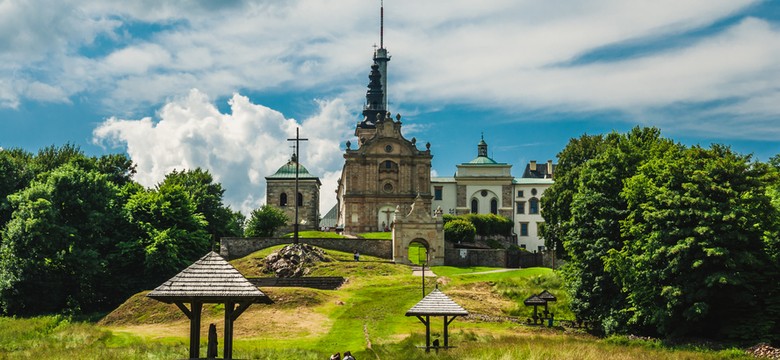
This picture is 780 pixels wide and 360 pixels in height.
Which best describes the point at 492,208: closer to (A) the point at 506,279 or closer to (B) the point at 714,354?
(A) the point at 506,279

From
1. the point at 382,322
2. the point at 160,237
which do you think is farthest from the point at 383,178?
the point at 382,322

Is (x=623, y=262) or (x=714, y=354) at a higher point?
(x=623, y=262)

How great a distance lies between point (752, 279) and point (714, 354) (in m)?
5.50

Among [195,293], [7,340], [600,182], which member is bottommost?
[7,340]

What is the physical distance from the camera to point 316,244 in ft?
240

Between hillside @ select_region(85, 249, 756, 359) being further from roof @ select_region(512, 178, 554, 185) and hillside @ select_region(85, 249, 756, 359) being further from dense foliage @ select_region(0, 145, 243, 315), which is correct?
roof @ select_region(512, 178, 554, 185)

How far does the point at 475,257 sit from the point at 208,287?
179ft

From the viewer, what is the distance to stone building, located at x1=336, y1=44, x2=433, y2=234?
Answer: 91625mm

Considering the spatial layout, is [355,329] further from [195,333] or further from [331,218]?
[331,218]

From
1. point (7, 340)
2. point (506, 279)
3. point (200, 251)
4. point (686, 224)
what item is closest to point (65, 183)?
point (200, 251)

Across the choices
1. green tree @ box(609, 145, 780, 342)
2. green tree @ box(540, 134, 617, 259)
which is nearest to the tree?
green tree @ box(540, 134, 617, 259)

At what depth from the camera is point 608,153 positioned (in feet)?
147

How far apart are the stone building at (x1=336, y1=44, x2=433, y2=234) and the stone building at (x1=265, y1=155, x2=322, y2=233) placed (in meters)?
10.2

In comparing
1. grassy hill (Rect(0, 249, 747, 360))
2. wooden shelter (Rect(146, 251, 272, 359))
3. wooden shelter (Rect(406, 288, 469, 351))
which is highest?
→ wooden shelter (Rect(146, 251, 272, 359))
